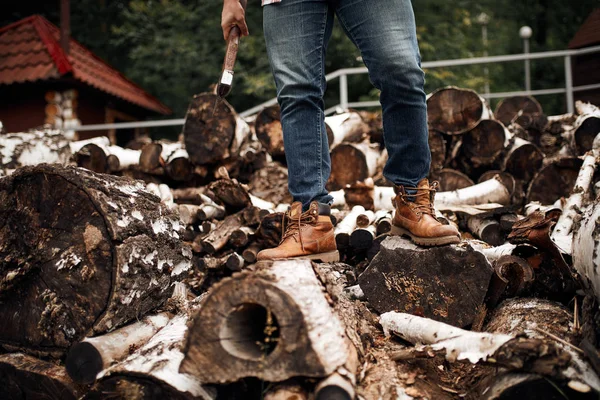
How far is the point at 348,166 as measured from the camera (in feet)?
13.8

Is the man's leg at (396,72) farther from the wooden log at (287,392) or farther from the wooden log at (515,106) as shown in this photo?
the wooden log at (515,106)

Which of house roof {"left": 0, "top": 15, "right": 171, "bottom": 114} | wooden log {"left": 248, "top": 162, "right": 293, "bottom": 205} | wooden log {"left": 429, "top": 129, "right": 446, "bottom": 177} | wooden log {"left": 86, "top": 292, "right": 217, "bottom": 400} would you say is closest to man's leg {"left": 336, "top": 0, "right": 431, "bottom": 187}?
wooden log {"left": 86, "top": 292, "right": 217, "bottom": 400}

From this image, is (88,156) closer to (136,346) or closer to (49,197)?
(49,197)

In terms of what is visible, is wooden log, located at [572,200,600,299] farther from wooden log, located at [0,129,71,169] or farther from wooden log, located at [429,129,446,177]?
wooden log, located at [0,129,71,169]

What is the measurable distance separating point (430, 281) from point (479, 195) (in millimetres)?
1994

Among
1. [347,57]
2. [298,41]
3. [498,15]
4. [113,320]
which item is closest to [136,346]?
[113,320]

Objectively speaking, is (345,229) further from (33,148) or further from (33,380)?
(33,148)

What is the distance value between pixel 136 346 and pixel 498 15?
18.2 metres

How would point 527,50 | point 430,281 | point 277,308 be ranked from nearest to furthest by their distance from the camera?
point 277,308, point 430,281, point 527,50

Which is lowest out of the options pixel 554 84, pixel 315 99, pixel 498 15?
pixel 554 84

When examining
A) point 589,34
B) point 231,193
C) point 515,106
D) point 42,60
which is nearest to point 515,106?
point 515,106

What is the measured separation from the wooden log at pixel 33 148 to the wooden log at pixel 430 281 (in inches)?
137

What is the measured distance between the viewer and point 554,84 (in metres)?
17.3

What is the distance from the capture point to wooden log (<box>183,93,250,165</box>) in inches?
167
